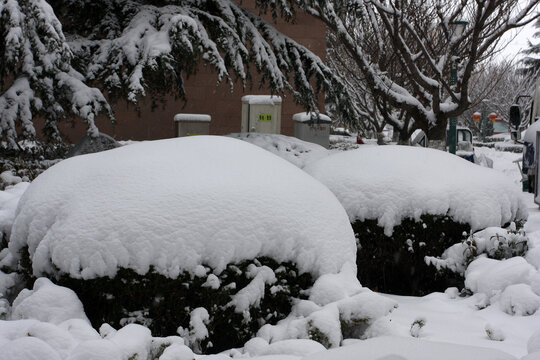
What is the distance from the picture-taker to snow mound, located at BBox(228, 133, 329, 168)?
32.2ft

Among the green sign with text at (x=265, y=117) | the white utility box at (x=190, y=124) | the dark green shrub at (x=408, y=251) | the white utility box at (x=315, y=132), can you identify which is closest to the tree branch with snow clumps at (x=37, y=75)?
the white utility box at (x=190, y=124)

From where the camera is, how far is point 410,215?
5.26 metres

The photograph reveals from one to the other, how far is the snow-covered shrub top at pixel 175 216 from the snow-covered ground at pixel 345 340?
10.4 inches

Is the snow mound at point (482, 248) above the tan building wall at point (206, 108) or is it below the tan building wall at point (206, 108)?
below

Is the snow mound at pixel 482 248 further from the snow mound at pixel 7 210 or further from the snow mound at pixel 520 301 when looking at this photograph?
the snow mound at pixel 7 210

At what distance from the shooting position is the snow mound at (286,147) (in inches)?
387

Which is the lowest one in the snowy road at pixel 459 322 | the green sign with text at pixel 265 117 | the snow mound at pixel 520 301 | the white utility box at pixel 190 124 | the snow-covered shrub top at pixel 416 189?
the snowy road at pixel 459 322

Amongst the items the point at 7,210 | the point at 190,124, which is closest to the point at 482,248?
the point at 7,210

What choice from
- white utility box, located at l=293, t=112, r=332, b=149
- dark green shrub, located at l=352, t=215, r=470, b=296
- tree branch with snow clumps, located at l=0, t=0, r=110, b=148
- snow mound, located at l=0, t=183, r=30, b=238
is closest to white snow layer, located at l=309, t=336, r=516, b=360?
dark green shrub, located at l=352, t=215, r=470, b=296

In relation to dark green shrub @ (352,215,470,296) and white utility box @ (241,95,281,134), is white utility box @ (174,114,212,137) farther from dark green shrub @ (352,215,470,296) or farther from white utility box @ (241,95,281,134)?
dark green shrub @ (352,215,470,296)

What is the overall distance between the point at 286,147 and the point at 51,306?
7249 millimetres

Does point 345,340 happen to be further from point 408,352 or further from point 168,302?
point 408,352

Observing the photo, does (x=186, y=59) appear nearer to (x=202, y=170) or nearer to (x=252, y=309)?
(x=202, y=170)

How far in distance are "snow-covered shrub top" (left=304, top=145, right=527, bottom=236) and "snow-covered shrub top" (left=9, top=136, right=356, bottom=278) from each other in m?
1.21
